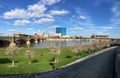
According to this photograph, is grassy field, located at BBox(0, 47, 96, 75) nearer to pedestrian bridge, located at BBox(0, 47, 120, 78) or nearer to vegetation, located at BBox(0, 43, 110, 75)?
vegetation, located at BBox(0, 43, 110, 75)

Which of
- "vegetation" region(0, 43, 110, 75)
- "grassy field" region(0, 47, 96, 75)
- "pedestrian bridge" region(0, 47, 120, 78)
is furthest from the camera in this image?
"vegetation" region(0, 43, 110, 75)

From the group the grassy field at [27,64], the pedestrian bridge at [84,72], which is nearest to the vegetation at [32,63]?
the grassy field at [27,64]

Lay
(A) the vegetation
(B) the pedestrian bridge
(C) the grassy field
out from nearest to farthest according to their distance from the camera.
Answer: (B) the pedestrian bridge, (C) the grassy field, (A) the vegetation

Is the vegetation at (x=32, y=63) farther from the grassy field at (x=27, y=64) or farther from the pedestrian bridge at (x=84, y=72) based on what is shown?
the pedestrian bridge at (x=84, y=72)

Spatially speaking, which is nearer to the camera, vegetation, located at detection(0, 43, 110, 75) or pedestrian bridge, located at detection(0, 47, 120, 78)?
pedestrian bridge, located at detection(0, 47, 120, 78)

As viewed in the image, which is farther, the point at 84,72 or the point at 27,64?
the point at 27,64

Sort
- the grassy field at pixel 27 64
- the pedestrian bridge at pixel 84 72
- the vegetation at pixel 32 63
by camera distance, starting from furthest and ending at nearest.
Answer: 1. the vegetation at pixel 32 63
2. the grassy field at pixel 27 64
3. the pedestrian bridge at pixel 84 72

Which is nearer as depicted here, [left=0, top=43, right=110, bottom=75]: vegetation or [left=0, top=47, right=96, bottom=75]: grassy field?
[left=0, top=47, right=96, bottom=75]: grassy field

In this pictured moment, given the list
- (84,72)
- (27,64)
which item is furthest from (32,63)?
(84,72)

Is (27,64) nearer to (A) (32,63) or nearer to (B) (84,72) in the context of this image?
(A) (32,63)

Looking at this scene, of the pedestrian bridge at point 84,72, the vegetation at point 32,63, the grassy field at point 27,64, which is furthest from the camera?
the vegetation at point 32,63

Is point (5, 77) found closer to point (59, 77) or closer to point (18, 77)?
point (18, 77)

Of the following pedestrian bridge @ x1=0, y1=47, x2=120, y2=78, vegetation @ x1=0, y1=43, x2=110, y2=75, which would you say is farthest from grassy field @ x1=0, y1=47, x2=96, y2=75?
pedestrian bridge @ x1=0, y1=47, x2=120, y2=78

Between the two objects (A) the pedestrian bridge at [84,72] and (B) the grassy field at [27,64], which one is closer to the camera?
(A) the pedestrian bridge at [84,72]
